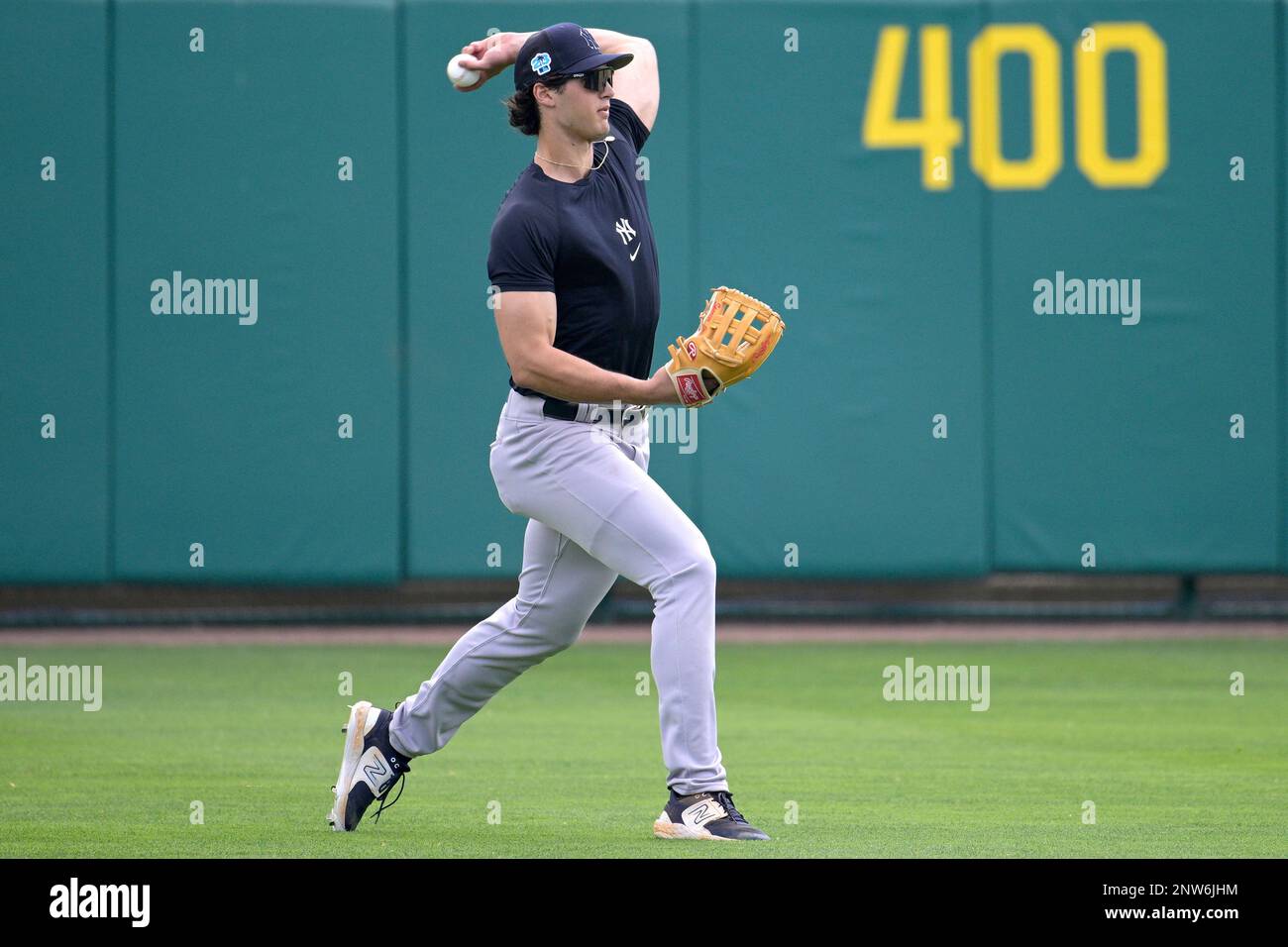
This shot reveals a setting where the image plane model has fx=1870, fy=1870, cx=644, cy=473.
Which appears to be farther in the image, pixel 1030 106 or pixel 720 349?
pixel 1030 106

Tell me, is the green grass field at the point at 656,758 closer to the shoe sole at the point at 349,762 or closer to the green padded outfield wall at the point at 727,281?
the shoe sole at the point at 349,762

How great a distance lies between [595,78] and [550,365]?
0.93 metres

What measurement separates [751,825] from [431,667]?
5.77 m

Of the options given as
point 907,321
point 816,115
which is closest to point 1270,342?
point 907,321

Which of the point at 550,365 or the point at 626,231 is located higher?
the point at 626,231

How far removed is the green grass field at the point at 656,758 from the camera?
573 centimetres

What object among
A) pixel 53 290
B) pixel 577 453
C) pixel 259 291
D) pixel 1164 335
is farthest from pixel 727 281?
pixel 577 453

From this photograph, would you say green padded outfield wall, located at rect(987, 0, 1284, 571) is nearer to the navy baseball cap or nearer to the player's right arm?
the navy baseball cap

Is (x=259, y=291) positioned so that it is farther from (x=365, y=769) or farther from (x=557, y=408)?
(x=557, y=408)

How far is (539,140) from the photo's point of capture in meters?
5.94

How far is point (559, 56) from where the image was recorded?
5797mm

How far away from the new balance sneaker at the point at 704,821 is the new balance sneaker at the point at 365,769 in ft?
3.16

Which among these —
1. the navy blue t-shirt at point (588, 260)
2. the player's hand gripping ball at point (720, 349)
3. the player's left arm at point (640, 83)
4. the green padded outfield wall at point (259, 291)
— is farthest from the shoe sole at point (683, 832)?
the green padded outfield wall at point (259, 291)
